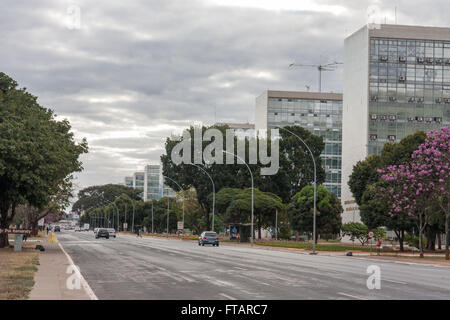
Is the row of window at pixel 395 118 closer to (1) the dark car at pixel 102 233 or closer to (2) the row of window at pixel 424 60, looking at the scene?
(2) the row of window at pixel 424 60

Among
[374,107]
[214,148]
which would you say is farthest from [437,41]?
[214,148]

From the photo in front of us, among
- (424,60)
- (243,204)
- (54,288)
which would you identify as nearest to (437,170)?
(54,288)

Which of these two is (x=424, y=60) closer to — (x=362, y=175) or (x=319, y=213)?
(x=362, y=175)

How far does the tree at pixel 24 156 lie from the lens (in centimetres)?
3909

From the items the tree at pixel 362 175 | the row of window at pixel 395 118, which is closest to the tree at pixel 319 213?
the tree at pixel 362 175

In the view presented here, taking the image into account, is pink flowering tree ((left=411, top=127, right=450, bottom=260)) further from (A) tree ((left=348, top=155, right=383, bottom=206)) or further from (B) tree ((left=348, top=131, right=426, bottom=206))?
(A) tree ((left=348, top=155, right=383, bottom=206))

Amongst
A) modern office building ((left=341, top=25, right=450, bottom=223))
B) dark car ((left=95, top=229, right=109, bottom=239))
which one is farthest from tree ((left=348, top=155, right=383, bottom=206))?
dark car ((left=95, top=229, right=109, bottom=239))

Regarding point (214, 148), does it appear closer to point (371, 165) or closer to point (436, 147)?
point (371, 165)

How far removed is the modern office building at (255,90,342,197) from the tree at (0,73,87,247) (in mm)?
92999

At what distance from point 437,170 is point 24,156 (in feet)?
87.6

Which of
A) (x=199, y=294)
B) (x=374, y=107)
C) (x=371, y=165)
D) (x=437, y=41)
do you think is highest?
(x=437, y=41)
